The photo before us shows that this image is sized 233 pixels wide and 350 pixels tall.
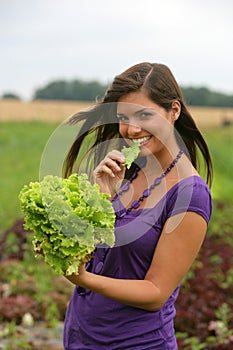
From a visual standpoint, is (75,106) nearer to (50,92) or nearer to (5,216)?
(50,92)

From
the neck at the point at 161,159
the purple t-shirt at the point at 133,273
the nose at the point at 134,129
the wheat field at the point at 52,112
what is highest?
the nose at the point at 134,129

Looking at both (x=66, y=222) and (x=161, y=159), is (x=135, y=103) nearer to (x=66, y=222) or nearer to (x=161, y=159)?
(x=161, y=159)

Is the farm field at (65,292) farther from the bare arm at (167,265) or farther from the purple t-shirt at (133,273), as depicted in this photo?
the bare arm at (167,265)

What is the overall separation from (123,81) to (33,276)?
426 centimetres

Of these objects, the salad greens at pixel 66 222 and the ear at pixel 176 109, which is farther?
the ear at pixel 176 109

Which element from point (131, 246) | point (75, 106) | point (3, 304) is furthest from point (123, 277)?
point (75, 106)

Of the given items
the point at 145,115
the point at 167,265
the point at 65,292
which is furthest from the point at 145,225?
the point at 65,292

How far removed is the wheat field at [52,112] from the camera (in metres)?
32.8

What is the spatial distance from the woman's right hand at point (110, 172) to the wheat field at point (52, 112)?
1131 inches

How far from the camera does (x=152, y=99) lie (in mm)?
2645

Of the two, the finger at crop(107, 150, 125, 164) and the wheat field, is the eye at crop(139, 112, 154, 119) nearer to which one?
the finger at crop(107, 150, 125, 164)

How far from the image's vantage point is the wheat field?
32750mm

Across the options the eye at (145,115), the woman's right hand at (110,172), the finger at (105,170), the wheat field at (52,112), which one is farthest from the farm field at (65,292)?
the wheat field at (52,112)

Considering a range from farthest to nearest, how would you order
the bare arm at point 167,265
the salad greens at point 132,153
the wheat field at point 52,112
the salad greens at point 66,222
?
the wheat field at point 52,112 → the salad greens at point 132,153 → the bare arm at point 167,265 → the salad greens at point 66,222
